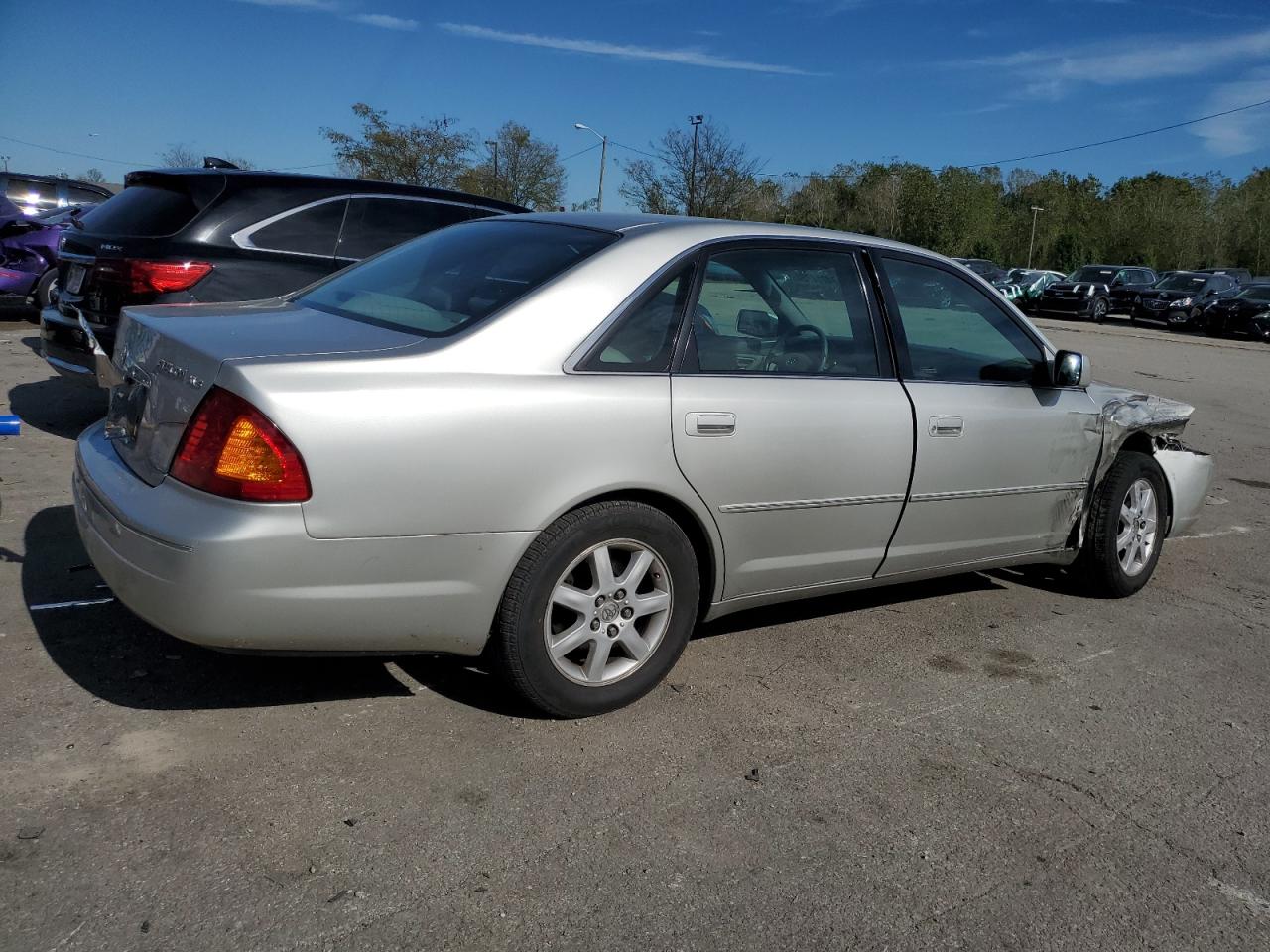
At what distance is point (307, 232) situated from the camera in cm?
661

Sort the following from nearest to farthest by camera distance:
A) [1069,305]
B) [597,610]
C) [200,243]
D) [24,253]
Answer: [597,610] < [200,243] < [24,253] < [1069,305]

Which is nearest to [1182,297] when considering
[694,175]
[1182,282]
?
[1182,282]

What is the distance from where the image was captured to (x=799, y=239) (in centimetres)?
415

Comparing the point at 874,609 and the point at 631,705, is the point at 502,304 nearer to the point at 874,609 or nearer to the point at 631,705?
the point at 631,705

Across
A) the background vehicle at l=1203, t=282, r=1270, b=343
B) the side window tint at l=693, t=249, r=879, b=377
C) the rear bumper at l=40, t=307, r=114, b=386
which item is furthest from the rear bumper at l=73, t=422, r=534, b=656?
the background vehicle at l=1203, t=282, r=1270, b=343

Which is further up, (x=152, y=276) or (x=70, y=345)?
(x=152, y=276)

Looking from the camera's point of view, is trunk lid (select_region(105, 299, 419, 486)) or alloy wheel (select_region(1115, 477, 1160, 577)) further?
alloy wheel (select_region(1115, 477, 1160, 577))

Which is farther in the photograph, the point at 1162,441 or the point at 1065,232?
the point at 1065,232

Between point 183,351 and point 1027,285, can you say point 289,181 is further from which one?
point 1027,285

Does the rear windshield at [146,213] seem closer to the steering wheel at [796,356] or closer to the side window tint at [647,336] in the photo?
the side window tint at [647,336]

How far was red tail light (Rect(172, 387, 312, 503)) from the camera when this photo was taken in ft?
9.37

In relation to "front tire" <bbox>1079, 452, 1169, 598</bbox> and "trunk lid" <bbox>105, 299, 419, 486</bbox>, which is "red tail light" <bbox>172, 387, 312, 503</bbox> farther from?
"front tire" <bbox>1079, 452, 1169, 598</bbox>

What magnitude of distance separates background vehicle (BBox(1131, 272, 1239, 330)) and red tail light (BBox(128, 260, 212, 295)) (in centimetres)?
3043

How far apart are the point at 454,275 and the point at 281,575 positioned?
1.39 metres
